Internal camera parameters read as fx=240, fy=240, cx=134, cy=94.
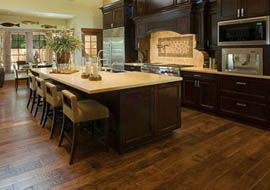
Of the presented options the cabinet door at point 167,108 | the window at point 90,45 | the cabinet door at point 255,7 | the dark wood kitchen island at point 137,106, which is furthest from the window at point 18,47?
the cabinet door at point 255,7

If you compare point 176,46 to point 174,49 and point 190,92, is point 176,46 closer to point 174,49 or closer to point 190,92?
→ point 174,49

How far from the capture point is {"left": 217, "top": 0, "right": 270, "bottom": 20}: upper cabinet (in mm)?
3650

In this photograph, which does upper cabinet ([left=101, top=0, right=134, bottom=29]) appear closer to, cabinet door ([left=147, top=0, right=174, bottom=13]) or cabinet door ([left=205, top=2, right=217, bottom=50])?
cabinet door ([left=147, top=0, right=174, bottom=13])

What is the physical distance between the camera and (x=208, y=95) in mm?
4656

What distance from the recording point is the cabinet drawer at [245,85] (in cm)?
376

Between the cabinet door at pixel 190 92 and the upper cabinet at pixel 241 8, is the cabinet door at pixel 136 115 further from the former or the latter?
the upper cabinet at pixel 241 8

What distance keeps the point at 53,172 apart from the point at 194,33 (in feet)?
13.0

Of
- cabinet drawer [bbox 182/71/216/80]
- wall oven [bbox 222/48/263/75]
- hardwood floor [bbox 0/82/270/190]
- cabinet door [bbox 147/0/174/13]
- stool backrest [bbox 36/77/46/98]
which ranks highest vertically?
cabinet door [bbox 147/0/174/13]

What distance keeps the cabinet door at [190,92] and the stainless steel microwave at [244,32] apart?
997 millimetres

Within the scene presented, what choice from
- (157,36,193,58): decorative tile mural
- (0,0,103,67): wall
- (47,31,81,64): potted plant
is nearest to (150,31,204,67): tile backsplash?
(157,36,193,58): decorative tile mural

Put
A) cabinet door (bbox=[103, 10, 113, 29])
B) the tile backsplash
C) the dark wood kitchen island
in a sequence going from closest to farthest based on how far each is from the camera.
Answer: the dark wood kitchen island, the tile backsplash, cabinet door (bbox=[103, 10, 113, 29])

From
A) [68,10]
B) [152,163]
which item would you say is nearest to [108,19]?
[68,10]

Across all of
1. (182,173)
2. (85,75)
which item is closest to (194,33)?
(85,75)

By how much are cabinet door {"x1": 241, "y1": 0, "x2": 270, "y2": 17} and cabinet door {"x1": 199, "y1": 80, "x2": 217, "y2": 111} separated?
131 cm
